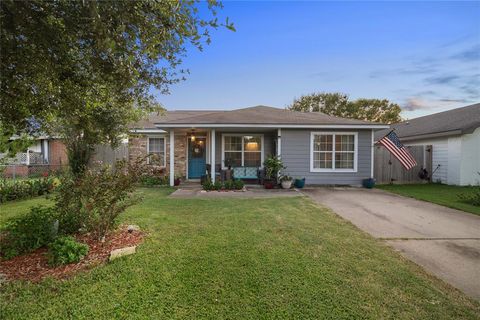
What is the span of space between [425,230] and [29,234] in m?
7.36

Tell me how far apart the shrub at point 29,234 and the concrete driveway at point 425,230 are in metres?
5.74

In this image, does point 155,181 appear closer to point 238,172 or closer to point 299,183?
point 238,172

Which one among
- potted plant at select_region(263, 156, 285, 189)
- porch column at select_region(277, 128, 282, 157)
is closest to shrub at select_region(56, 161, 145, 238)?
potted plant at select_region(263, 156, 285, 189)

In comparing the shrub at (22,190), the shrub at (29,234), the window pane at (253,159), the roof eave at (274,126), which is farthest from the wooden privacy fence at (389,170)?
the shrub at (22,190)

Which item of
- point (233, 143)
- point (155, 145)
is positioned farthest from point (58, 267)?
point (155, 145)

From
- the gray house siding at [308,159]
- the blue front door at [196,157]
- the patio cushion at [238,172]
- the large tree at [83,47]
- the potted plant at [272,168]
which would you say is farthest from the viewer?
the blue front door at [196,157]

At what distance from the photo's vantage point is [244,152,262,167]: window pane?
12461 millimetres

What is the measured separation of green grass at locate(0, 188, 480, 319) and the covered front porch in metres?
7.48

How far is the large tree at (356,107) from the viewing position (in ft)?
113

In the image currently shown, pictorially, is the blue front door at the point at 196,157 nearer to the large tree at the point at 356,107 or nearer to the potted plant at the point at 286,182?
the potted plant at the point at 286,182

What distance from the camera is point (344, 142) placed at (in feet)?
37.1

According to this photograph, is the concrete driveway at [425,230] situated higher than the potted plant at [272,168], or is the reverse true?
the potted plant at [272,168]

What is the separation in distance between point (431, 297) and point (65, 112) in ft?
19.6

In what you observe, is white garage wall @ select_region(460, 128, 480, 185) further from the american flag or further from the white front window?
the white front window
